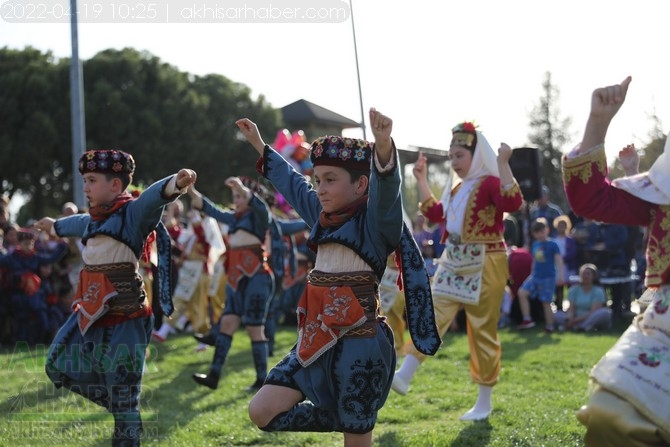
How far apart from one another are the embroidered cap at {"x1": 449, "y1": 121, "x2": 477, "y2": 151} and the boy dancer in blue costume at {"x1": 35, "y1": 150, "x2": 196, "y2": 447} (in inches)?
92.8

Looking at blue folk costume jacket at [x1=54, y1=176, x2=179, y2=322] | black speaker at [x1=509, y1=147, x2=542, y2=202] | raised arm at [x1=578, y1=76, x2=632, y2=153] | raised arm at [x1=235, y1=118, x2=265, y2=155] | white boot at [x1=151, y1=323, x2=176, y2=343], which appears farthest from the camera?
black speaker at [x1=509, y1=147, x2=542, y2=202]

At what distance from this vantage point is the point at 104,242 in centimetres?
450

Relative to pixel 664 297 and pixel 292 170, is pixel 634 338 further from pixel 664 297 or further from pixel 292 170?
pixel 292 170

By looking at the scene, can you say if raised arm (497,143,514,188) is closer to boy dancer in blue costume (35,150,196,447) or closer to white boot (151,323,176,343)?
boy dancer in blue costume (35,150,196,447)

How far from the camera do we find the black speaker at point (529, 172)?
43.8 feet

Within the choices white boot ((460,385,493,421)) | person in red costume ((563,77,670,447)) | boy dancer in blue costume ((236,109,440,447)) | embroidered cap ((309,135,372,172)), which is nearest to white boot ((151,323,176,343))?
white boot ((460,385,493,421))

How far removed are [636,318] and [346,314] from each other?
1221 millimetres

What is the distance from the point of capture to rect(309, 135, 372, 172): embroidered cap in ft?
11.6

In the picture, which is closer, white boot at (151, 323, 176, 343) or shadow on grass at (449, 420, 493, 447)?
shadow on grass at (449, 420, 493, 447)

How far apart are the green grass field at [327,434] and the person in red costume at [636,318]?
232 centimetres

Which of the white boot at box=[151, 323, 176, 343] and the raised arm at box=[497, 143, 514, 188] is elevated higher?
the raised arm at box=[497, 143, 514, 188]

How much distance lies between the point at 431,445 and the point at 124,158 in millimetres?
2620

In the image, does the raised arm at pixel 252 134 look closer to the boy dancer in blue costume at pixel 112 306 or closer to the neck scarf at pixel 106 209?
the boy dancer in blue costume at pixel 112 306

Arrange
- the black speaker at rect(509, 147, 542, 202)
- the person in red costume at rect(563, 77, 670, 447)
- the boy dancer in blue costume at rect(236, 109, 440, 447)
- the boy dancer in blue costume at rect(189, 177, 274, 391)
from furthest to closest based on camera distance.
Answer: the black speaker at rect(509, 147, 542, 202) < the boy dancer in blue costume at rect(189, 177, 274, 391) < the boy dancer in blue costume at rect(236, 109, 440, 447) < the person in red costume at rect(563, 77, 670, 447)
